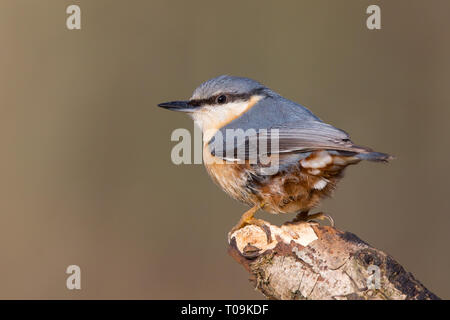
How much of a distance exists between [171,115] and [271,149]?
2.83 m

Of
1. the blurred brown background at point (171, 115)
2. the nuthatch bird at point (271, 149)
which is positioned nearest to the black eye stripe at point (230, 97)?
the nuthatch bird at point (271, 149)

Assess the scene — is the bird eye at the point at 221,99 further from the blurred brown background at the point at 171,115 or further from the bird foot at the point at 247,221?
the blurred brown background at the point at 171,115

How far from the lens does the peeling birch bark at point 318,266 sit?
7.31ft

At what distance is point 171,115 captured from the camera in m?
5.59

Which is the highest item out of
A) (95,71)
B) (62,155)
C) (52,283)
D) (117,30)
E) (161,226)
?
(117,30)

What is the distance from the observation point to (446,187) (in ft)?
16.5

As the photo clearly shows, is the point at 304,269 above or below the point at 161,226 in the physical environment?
above

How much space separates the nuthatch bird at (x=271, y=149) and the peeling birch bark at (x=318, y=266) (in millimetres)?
286

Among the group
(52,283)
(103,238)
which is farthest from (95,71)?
(52,283)

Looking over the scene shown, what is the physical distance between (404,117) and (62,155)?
339cm

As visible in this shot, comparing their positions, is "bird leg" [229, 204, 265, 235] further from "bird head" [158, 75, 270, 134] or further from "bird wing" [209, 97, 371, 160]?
"bird head" [158, 75, 270, 134]
